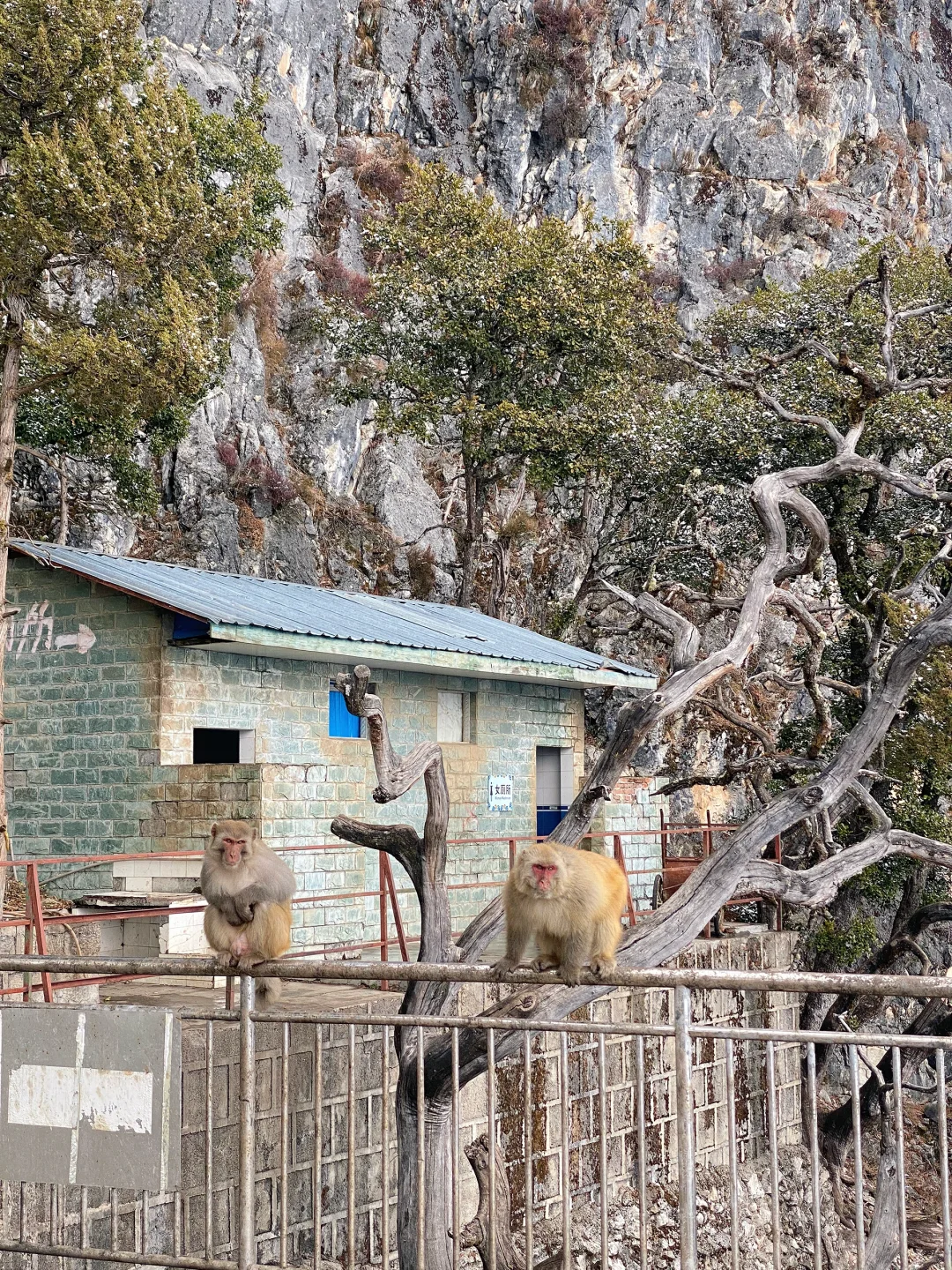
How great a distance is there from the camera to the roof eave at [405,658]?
47.5 feet

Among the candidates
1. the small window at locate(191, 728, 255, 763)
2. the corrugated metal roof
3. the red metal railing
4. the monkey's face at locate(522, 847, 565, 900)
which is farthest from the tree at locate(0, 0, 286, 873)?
the monkey's face at locate(522, 847, 565, 900)

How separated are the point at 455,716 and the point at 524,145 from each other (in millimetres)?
32217

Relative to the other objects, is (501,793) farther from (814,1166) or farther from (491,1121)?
(814,1166)

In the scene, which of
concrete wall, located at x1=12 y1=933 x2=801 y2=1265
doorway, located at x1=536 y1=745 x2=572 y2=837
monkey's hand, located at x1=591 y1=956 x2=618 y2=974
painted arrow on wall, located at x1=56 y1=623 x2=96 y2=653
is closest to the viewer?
monkey's hand, located at x1=591 y1=956 x2=618 y2=974

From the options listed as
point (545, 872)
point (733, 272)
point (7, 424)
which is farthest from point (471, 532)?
point (545, 872)

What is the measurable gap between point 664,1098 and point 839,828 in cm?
575

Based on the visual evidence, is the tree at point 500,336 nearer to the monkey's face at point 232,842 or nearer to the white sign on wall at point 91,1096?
the monkey's face at point 232,842

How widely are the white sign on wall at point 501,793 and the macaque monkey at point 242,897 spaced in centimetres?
1254

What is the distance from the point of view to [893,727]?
59.3ft

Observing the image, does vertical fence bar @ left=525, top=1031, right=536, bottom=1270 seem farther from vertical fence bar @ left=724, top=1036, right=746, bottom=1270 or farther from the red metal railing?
the red metal railing

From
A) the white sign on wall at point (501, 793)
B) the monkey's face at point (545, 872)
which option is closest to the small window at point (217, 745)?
the white sign on wall at point (501, 793)

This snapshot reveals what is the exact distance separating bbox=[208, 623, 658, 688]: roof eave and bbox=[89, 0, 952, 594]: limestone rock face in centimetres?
1369

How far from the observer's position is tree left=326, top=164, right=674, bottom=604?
2647 cm

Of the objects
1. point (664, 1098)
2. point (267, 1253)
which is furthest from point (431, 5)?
point (267, 1253)
